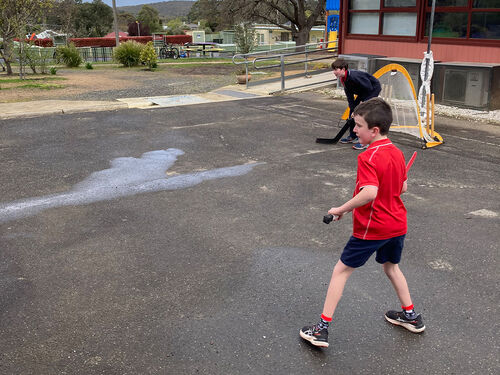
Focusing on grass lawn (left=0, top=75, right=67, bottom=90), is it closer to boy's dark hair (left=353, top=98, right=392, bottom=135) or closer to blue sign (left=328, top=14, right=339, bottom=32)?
blue sign (left=328, top=14, right=339, bottom=32)

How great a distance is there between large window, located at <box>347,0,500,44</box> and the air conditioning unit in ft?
4.28

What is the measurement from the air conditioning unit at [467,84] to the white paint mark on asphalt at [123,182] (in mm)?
7081

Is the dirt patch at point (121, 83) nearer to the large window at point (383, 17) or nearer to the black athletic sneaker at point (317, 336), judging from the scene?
the large window at point (383, 17)

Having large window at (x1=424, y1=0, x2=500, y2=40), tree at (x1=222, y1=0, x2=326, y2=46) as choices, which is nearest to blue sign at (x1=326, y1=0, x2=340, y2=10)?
tree at (x1=222, y1=0, x2=326, y2=46)

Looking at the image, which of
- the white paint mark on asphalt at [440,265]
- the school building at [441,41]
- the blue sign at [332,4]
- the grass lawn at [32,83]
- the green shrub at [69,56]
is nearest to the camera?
the white paint mark on asphalt at [440,265]

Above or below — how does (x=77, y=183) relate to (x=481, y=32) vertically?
below

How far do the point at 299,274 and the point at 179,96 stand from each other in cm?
1236

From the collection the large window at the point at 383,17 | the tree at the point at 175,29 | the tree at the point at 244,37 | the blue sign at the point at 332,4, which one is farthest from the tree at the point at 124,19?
the large window at the point at 383,17

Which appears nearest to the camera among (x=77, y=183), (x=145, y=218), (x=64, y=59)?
(x=145, y=218)

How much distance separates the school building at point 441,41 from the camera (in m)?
12.4

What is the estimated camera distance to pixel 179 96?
1599cm

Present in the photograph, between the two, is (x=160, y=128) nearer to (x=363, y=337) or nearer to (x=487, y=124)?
(x=487, y=124)

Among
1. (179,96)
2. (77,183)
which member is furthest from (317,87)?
(77,183)

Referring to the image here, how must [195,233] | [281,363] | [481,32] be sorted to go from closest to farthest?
1. [281,363]
2. [195,233]
3. [481,32]
